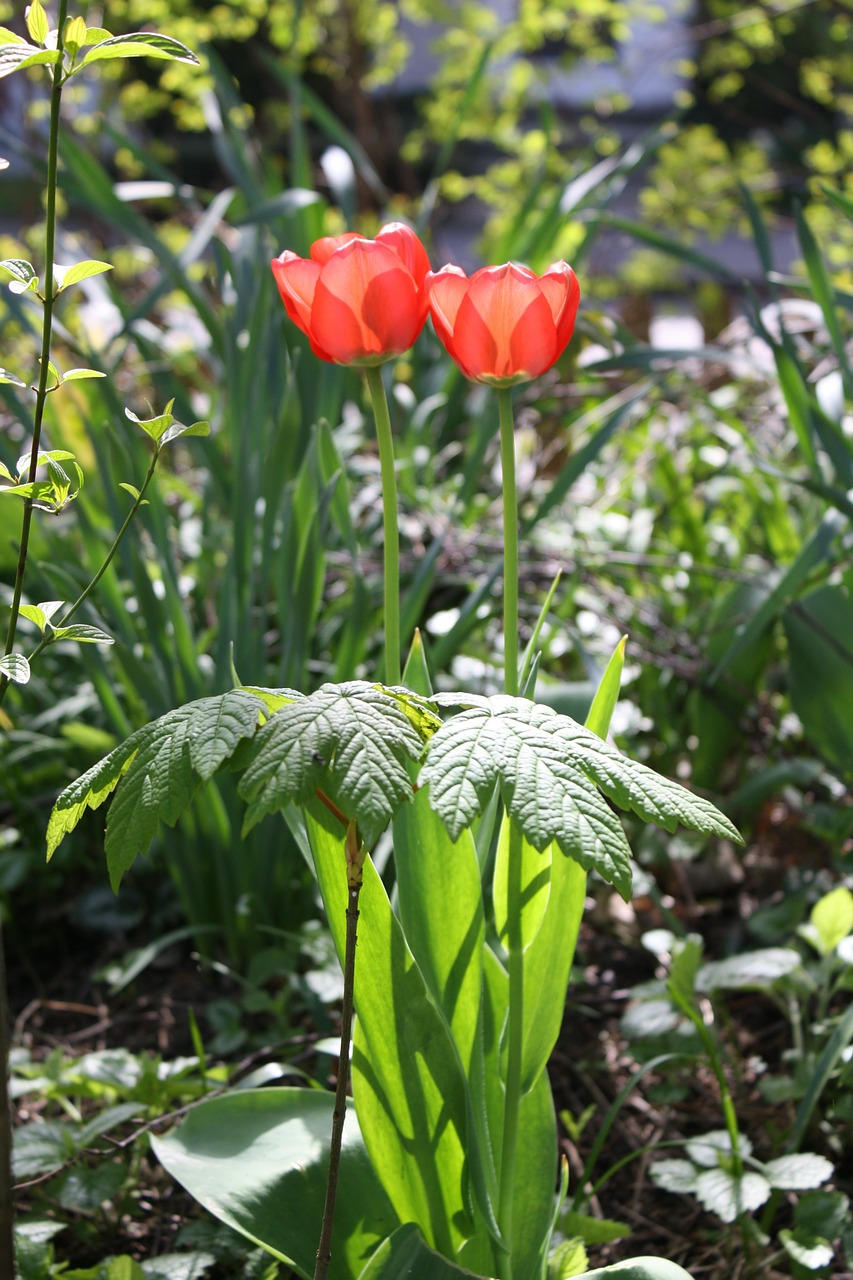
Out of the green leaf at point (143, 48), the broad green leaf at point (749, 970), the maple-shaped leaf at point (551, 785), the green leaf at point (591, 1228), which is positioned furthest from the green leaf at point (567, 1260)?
the green leaf at point (143, 48)

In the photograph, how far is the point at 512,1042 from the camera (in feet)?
2.37

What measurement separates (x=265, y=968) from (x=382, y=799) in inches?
30.9

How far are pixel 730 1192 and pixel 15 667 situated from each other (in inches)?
28.2

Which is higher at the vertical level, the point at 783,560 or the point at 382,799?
the point at 382,799

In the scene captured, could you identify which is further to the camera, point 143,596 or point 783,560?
point 783,560

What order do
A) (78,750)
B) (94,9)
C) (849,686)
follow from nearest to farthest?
(849,686) < (78,750) < (94,9)

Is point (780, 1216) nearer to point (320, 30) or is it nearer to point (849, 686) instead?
point (849, 686)

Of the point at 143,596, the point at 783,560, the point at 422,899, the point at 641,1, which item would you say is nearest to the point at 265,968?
the point at 143,596

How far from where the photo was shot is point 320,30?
13.8 feet

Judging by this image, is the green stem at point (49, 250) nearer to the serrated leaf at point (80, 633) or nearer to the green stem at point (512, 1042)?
the serrated leaf at point (80, 633)

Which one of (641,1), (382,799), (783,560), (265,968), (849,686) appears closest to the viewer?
(382,799)

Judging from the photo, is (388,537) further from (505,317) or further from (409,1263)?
(409,1263)

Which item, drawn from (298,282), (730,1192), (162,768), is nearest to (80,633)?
(162,768)

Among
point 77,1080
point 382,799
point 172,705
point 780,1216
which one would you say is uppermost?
point 382,799
